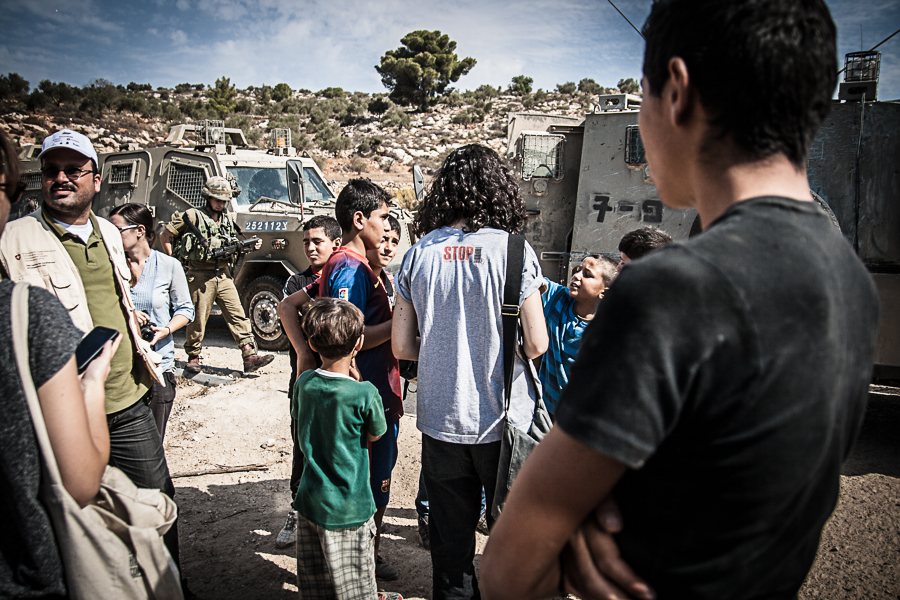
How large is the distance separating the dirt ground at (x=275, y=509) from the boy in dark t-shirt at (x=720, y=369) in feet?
6.87

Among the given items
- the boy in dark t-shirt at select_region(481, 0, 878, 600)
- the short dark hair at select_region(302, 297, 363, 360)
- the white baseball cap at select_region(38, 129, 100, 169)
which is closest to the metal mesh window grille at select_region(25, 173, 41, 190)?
the white baseball cap at select_region(38, 129, 100, 169)

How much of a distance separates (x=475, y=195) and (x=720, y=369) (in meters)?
1.37

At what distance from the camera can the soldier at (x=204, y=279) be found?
219 inches

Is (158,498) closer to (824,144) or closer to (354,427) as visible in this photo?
(354,427)

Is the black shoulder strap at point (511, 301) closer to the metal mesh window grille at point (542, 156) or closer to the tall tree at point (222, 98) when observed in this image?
the metal mesh window grille at point (542, 156)

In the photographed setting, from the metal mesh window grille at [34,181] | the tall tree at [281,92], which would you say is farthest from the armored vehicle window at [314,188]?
the tall tree at [281,92]

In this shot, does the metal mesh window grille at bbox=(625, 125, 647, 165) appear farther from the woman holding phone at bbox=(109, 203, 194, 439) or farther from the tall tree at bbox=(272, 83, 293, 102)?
the tall tree at bbox=(272, 83, 293, 102)

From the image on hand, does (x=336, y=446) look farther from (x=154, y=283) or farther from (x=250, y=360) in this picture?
(x=250, y=360)

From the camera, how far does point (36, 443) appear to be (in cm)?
104

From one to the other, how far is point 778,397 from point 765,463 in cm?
8

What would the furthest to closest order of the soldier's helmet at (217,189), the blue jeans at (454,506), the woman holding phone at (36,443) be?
the soldier's helmet at (217,189), the blue jeans at (454,506), the woman holding phone at (36,443)

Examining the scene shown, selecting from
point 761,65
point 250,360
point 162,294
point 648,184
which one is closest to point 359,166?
point 250,360

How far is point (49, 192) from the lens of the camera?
207cm

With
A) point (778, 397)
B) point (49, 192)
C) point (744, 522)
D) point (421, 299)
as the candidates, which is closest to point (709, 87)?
Result: point (778, 397)
